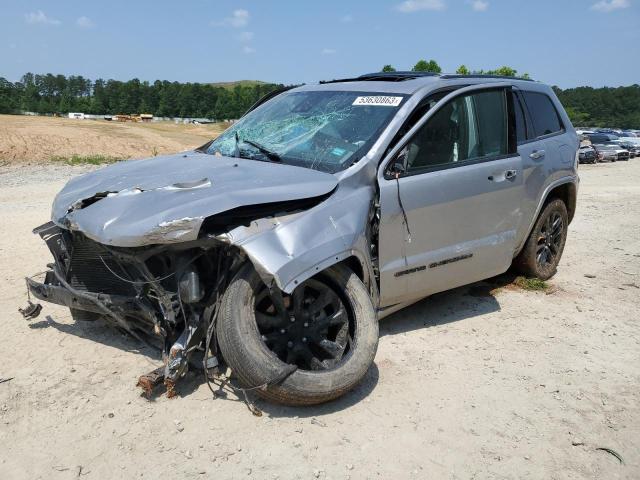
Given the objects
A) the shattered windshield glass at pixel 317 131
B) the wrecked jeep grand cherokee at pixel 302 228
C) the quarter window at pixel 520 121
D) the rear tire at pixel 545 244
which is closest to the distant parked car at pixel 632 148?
the rear tire at pixel 545 244

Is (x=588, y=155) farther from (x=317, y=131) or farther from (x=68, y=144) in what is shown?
(x=317, y=131)

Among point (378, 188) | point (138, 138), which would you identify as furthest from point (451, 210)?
point (138, 138)

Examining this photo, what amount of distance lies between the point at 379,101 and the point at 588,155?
28881 mm

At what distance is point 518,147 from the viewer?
5.10 metres

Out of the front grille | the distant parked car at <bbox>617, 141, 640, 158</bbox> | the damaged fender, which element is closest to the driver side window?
the damaged fender

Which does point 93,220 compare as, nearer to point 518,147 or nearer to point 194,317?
point 194,317

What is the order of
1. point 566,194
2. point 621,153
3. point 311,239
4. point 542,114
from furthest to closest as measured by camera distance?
point 621,153 < point 566,194 < point 542,114 < point 311,239

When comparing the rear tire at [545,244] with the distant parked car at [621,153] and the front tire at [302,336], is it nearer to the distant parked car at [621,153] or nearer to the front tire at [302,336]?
the front tire at [302,336]

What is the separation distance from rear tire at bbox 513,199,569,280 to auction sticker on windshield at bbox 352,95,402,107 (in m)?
2.21

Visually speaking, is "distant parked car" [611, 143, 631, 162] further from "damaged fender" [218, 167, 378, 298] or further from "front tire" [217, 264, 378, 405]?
"front tire" [217, 264, 378, 405]

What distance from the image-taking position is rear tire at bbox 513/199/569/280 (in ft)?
18.7

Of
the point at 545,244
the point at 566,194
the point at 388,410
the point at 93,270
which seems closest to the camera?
the point at 388,410

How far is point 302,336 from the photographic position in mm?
3561

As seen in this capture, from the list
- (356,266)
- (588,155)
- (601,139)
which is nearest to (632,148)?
(601,139)
